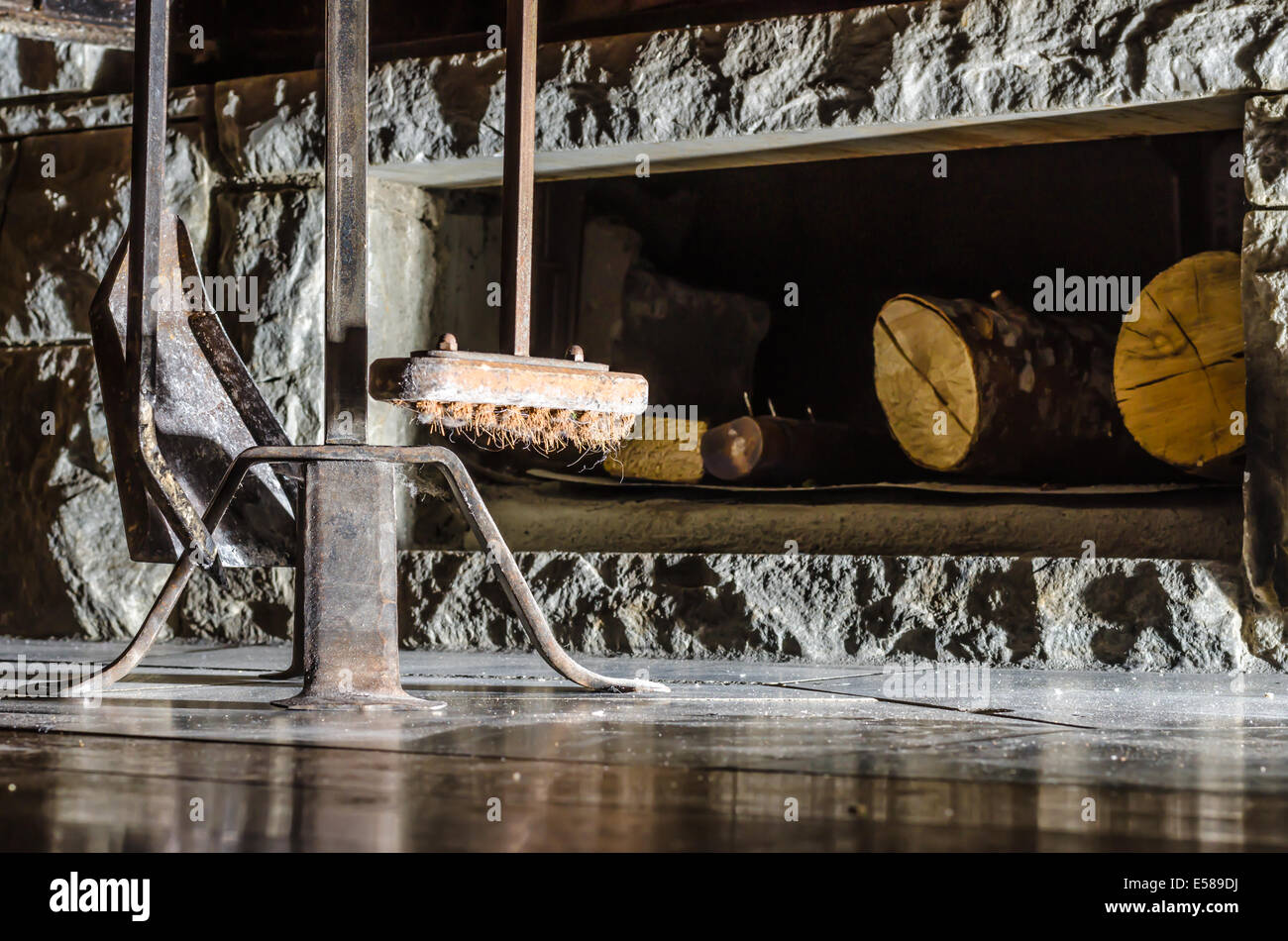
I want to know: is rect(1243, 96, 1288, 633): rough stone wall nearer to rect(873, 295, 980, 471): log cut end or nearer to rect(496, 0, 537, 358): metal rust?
rect(873, 295, 980, 471): log cut end

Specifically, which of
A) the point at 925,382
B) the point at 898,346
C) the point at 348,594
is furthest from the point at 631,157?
the point at 348,594

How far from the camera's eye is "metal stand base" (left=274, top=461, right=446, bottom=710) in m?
2.43

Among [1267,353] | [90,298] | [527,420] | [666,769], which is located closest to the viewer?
[666,769]

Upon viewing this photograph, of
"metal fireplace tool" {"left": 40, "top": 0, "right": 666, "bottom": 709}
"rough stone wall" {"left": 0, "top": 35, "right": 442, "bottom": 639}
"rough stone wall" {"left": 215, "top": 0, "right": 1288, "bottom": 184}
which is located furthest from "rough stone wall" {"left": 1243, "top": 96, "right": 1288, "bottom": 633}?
"rough stone wall" {"left": 0, "top": 35, "right": 442, "bottom": 639}

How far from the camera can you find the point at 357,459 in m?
2.46

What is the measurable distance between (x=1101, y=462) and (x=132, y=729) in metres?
2.56

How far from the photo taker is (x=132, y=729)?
220cm

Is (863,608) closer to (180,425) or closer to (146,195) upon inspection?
(180,425)

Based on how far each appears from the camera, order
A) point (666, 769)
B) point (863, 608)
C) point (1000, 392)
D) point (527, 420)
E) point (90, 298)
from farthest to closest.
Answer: point (90, 298) < point (1000, 392) < point (863, 608) < point (527, 420) < point (666, 769)

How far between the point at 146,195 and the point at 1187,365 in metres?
2.24

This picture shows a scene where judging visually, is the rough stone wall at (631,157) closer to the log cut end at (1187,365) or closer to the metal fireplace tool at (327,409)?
the log cut end at (1187,365)

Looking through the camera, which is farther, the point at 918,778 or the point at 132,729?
the point at 132,729
